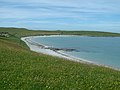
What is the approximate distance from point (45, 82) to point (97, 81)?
365 centimetres

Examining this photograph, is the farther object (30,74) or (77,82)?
(30,74)

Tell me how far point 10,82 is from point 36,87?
5.17ft

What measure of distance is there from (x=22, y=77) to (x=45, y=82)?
176 cm

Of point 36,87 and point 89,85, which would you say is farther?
point 89,85

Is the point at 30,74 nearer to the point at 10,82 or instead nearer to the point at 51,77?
the point at 51,77

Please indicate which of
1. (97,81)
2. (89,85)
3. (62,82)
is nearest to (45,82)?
(62,82)

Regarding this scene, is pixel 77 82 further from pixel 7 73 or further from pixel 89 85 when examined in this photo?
pixel 7 73

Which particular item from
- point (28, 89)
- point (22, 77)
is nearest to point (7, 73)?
point (22, 77)

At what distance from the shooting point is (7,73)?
2017 cm

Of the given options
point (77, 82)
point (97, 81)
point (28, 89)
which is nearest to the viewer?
point (28, 89)

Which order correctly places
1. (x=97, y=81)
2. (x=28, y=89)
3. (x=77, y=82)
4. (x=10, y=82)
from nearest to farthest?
1. (x=28, y=89)
2. (x=10, y=82)
3. (x=77, y=82)
4. (x=97, y=81)

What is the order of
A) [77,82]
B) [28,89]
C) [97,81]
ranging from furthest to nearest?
[97,81]
[77,82]
[28,89]

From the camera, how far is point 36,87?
17.0 m

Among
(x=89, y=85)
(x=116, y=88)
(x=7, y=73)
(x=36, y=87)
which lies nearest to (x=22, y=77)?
(x=7, y=73)
